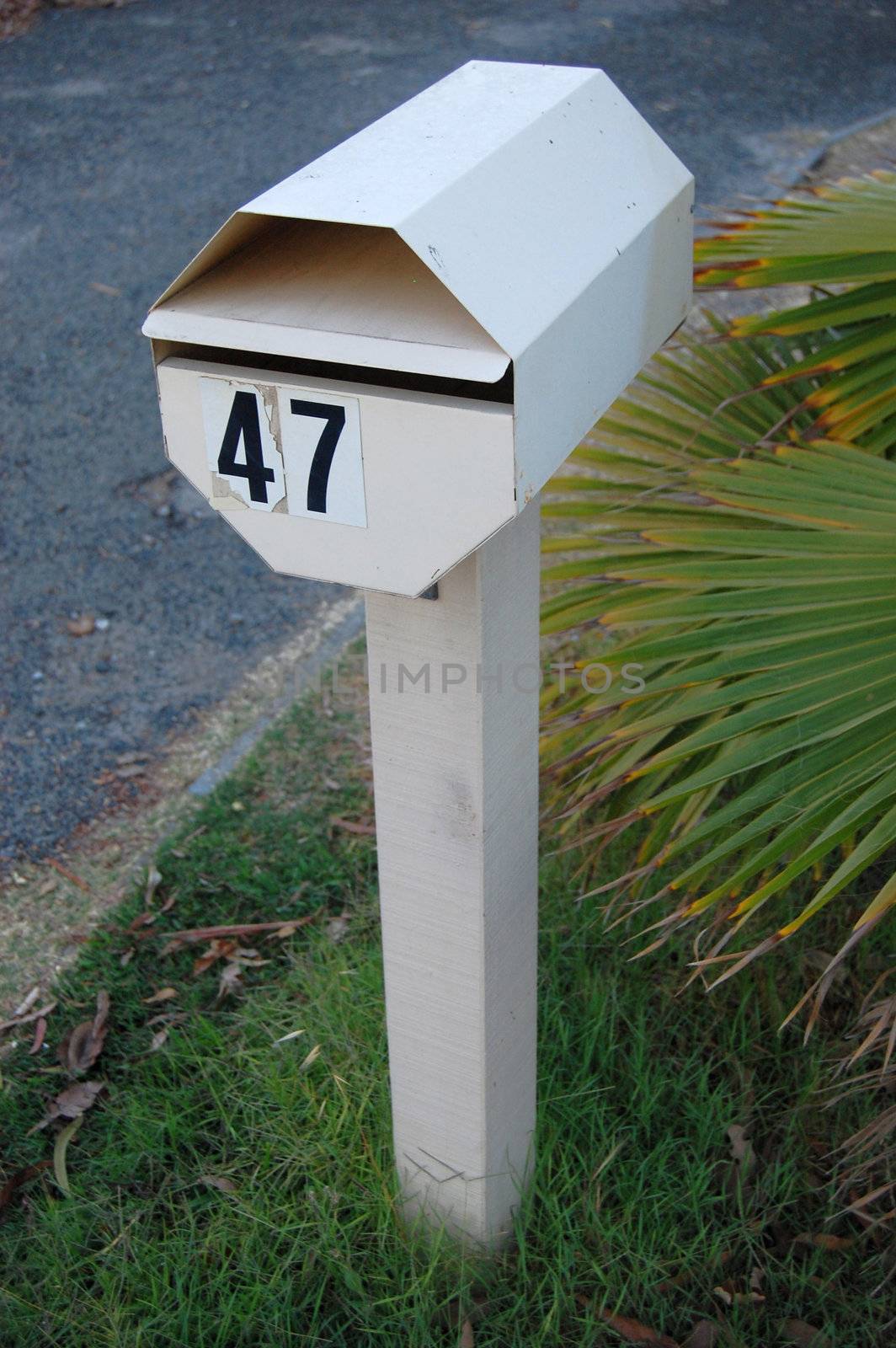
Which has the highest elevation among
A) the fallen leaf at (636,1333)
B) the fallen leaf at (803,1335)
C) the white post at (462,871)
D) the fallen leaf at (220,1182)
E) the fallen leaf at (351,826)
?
the white post at (462,871)

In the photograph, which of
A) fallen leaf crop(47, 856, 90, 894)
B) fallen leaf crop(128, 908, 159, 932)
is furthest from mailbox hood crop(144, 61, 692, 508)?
fallen leaf crop(47, 856, 90, 894)

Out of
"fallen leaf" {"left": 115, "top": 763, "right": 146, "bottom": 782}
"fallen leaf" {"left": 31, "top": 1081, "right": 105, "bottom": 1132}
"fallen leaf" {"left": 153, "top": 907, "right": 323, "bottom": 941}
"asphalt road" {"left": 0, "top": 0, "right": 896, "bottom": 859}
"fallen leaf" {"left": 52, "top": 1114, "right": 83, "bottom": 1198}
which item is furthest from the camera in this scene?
"asphalt road" {"left": 0, "top": 0, "right": 896, "bottom": 859}

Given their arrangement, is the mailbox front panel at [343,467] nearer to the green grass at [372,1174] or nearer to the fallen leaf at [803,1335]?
the green grass at [372,1174]

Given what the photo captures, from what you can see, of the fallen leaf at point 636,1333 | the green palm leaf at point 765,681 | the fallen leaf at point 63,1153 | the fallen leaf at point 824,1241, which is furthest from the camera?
the fallen leaf at point 63,1153

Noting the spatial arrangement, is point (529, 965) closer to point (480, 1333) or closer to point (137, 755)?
point (480, 1333)

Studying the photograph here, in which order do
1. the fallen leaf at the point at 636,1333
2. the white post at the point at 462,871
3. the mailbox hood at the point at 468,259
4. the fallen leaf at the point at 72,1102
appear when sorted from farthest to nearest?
the fallen leaf at the point at 72,1102 < the fallen leaf at the point at 636,1333 < the white post at the point at 462,871 < the mailbox hood at the point at 468,259

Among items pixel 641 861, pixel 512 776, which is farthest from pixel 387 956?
pixel 641 861

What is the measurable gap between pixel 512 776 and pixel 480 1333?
84 centimetres

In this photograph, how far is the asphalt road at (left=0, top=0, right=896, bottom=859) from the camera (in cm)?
341

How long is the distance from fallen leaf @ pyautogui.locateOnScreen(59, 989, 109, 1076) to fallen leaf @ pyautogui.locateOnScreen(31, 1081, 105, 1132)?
4 cm

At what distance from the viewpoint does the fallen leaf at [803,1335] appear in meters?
1.85

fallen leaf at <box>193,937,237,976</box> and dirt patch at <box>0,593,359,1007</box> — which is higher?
fallen leaf at <box>193,937,237,976</box>

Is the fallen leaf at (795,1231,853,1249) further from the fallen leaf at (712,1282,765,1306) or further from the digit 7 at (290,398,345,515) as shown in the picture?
the digit 7 at (290,398,345,515)

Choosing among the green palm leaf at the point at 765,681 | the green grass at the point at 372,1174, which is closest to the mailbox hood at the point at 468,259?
the green palm leaf at the point at 765,681
